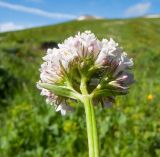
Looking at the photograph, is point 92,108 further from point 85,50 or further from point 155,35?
point 155,35

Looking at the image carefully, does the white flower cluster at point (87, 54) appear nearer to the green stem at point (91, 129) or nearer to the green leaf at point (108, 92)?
the green leaf at point (108, 92)

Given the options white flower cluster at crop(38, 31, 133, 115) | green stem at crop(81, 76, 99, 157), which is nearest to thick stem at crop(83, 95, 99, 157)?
green stem at crop(81, 76, 99, 157)

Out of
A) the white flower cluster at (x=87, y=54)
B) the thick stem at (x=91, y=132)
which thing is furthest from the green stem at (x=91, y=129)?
the white flower cluster at (x=87, y=54)

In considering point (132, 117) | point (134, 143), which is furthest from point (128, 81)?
point (132, 117)

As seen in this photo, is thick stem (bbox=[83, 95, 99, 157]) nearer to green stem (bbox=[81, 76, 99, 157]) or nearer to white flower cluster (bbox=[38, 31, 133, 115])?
green stem (bbox=[81, 76, 99, 157])

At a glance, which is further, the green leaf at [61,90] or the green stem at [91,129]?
the green leaf at [61,90]

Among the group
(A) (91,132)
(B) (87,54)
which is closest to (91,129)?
(A) (91,132)

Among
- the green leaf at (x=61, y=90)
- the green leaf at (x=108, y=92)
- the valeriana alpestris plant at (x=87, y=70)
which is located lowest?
the green leaf at (x=108, y=92)
